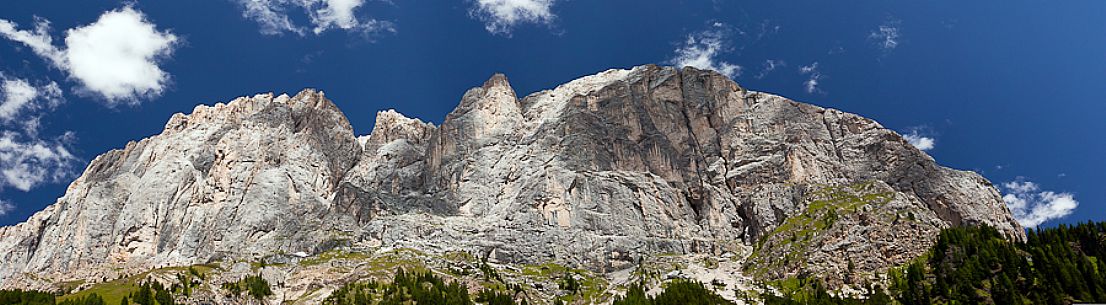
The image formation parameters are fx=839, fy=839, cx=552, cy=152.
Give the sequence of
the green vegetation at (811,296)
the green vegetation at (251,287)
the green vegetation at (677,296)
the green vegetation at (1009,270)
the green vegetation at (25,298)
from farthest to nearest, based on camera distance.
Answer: the green vegetation at (251,287), the green vegetation at (677,296), the green vegetation at (25,298), the green vegetation at (811,296), the green vegetation at (1009,270)

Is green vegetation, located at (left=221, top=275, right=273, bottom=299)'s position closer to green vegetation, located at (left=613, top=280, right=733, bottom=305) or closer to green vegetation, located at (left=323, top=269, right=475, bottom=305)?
green vegetation, located at (left=323, top=269, right=475, bottom=305)

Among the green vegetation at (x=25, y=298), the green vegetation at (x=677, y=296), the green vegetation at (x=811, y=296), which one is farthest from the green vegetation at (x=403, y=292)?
the green vegetation at (x=811, y=296)

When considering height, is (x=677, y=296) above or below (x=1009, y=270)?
above

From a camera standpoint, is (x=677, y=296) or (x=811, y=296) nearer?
(x=811, y=296)

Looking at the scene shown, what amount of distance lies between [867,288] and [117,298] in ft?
511

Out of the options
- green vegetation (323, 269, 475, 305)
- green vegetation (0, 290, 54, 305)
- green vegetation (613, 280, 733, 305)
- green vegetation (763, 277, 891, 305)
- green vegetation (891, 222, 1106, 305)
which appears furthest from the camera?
green vegetation (323, 269, 475, 305)

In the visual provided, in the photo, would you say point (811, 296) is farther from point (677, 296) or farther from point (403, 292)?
point (403, 292)

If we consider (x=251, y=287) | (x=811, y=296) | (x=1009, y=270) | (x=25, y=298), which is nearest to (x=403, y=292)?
(x=251, y=287)

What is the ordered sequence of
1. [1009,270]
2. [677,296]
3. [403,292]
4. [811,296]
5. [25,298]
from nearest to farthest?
[1009,270]
[25,298]
[811,296]
[677,296]
[403,292]

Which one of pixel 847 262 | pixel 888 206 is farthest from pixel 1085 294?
pixel 888 206

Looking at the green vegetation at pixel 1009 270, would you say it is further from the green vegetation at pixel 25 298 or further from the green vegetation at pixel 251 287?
the green vegetation at pixel 25 298

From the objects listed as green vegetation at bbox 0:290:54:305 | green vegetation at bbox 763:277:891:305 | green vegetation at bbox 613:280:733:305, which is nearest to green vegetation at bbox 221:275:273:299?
green vegetation at bbox 0:290:54:305

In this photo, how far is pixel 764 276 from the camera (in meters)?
194

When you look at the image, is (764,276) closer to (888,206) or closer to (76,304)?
(888,206)
